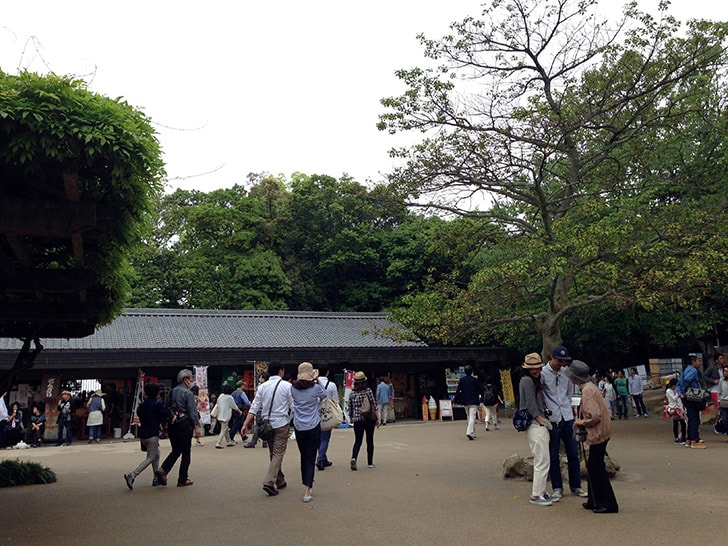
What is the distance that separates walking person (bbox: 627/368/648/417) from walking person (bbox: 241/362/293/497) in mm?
15818

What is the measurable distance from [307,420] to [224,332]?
16.7 meters

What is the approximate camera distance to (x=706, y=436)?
1324 centimetres

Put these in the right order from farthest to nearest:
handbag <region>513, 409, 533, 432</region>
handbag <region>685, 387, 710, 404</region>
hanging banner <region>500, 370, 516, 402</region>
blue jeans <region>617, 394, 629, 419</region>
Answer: hanging banner <region>500, 370, 516, 402</region> → blue jeans <region>617, 394, 629, 419</region> → handbag <region>685, 387, 710, 404</region> → handbag <region>513, 409, 533, 432</region>

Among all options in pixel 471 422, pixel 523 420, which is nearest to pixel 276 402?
pixel 523 420

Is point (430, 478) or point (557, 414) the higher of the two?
point (557, 414)

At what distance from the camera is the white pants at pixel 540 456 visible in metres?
6.45

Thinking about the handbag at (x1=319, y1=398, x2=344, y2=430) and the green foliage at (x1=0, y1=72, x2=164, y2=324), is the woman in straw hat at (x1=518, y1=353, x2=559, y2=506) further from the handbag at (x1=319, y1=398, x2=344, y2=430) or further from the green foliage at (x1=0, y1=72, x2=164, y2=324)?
the green foliage at (x1=0, y1=72, x2=164, y2=324)

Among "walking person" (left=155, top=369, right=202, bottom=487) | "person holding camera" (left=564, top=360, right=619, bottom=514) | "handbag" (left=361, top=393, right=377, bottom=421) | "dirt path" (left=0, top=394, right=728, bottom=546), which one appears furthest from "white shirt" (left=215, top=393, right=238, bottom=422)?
"person holding camera" (left=564, top=360, right=619, bottom=514)

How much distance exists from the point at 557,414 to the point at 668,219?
6.52 metres

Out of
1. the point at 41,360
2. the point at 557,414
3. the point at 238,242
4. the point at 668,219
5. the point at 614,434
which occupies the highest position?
the point at 238,242

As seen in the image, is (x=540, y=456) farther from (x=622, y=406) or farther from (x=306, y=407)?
(x=622, y=406)

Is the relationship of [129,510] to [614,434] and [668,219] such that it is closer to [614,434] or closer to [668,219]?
[668,219]

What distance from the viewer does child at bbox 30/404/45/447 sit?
17055 mm

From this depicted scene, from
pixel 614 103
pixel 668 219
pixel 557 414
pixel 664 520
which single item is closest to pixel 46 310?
pixel 557 414
